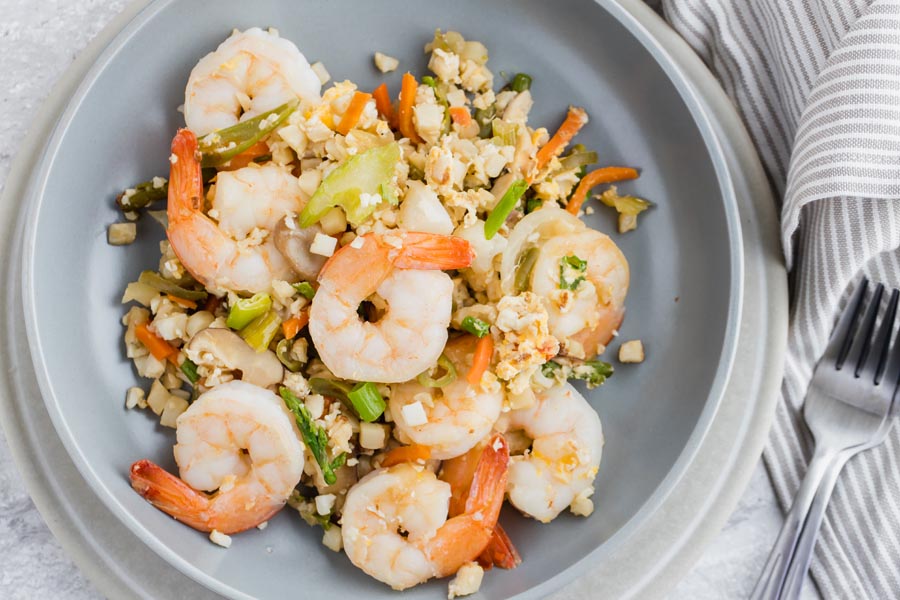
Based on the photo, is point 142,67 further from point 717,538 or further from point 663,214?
point 717,538

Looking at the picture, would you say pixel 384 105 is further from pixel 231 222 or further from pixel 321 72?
pixel 231 222

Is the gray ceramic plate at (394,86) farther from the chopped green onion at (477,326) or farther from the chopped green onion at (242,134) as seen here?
the chopped green onion at (477,326)

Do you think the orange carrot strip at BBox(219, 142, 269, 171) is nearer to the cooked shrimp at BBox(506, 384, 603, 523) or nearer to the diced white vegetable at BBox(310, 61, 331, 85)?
the diced white vegetable at BBox(310, 61, 331, 85)

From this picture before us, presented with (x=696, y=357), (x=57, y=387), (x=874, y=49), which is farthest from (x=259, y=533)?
(x=874, y=49)

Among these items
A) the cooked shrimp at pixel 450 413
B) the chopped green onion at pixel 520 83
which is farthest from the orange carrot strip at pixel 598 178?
the cooked shrimp at pixel 450 413

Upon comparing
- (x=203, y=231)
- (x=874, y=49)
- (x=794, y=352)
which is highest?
(x=203, y=231)

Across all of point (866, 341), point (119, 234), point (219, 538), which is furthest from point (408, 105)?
point (866, 341)

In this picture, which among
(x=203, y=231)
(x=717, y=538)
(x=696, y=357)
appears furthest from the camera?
(x=717, y=538)

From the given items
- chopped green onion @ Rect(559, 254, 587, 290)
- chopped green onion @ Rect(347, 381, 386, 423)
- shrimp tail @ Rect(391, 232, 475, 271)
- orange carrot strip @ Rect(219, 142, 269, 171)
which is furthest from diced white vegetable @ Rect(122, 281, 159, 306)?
chopped green onion @ Rect(559, 254, 587, 290)
